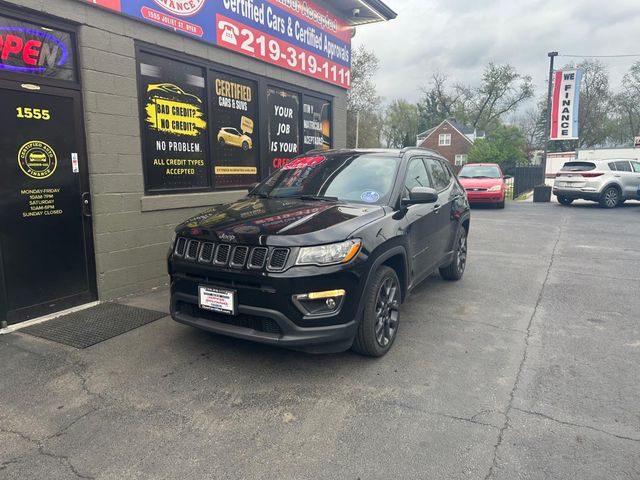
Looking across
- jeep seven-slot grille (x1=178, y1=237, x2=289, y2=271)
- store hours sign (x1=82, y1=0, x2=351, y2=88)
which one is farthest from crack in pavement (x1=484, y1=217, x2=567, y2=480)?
store hours sign (x1=82, y1=0, x2=351, y2=88)

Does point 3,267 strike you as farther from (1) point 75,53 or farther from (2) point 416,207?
(2) point 416,207

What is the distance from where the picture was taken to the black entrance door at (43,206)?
4445mm

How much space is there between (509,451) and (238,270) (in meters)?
2.09

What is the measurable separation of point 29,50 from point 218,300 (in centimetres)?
336

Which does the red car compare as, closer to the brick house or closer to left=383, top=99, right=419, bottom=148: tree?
the brick house

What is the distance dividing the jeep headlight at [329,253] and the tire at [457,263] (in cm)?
305

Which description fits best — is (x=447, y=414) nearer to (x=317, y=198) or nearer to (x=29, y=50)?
(x=317, y=198)

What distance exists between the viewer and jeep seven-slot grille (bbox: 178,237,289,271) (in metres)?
3.28

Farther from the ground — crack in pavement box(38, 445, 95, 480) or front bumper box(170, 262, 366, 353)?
front bumper box(170, 262, 366, 353)

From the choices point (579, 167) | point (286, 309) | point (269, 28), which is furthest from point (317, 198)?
point (579, 167)

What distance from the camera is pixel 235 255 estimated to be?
341 centimetres

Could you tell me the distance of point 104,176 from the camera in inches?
208

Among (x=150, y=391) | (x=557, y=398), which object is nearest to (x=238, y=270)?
(x=150, y=391)

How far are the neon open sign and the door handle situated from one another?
4.36ft
